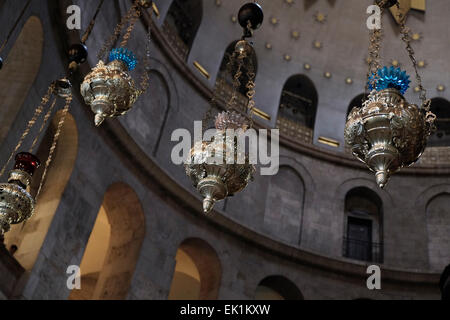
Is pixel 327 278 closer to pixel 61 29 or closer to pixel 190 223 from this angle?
pixel 190 223

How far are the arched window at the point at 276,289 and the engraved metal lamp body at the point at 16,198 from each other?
7.90m

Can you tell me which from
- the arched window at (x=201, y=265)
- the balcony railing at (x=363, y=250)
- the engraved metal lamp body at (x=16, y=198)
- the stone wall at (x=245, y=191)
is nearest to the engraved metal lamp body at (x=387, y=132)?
the engraved metal lamp body at (x=16, y=198)

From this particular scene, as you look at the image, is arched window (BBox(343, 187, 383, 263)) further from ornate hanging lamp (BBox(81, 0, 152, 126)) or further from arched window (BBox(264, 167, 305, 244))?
ornate hanging lamp (BBox(81, 0, 152, 126))

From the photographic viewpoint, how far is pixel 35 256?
8625 millimetres

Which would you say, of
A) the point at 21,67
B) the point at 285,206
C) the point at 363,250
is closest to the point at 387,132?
the point at 21,67

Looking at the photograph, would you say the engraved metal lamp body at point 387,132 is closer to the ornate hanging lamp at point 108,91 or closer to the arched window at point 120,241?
the ornate hanging lamp at point 108,91

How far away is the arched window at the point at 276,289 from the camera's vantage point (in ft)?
42.3

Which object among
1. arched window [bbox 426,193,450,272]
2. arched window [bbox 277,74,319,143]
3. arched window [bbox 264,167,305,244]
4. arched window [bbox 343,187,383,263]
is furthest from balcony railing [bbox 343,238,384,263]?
arched window [bbox 277,74,319,143]

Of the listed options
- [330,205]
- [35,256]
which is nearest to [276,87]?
[330,205]

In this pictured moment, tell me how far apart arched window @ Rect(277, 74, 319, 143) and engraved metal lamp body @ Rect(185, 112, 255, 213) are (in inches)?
390

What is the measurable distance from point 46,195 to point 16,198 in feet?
12.9
